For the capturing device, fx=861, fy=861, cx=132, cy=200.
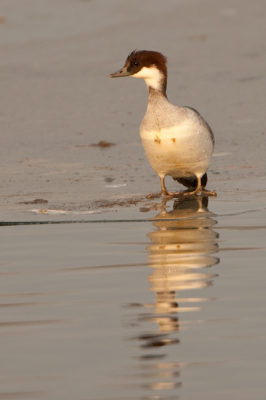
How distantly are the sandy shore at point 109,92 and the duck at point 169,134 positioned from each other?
35 centimetres

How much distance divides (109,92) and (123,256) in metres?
10.3

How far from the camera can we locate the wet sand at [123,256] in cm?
339

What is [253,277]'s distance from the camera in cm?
465

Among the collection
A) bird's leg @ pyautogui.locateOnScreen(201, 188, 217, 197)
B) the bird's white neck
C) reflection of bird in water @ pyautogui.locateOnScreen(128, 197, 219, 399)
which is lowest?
bird's leg @ pyautogui.locateOnScreen(201, 188, 217, 197)

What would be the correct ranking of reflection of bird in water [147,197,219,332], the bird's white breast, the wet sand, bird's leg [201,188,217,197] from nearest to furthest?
1. the wet sand
2. reflection of bird in water [147,197,219,332]
3. the bird's white breast
4. bird's leg [201,188,217,197]

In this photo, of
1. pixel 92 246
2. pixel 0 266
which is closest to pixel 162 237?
pixel 92 246

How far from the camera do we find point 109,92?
50.4 ft

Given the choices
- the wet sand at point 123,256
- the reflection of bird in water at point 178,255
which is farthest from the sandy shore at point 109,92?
the reflection of bird in water at point 178,255

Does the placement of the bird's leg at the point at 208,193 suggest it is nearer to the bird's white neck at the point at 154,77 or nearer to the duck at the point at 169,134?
the duck at the point at 169,134

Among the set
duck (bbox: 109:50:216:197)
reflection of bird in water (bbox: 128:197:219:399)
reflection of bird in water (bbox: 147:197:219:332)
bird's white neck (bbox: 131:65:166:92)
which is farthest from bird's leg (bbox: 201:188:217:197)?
bird's white neck (bbox: 131:65:166:92)

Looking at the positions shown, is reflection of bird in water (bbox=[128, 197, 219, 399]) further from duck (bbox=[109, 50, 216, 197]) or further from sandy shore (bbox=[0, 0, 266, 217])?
sandy shore (bbox=[0, 0, 266, 217])

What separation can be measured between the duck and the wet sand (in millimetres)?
322

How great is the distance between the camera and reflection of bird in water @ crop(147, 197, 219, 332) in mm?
4219

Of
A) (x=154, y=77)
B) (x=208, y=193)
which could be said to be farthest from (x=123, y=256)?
(x=154, y=77)
